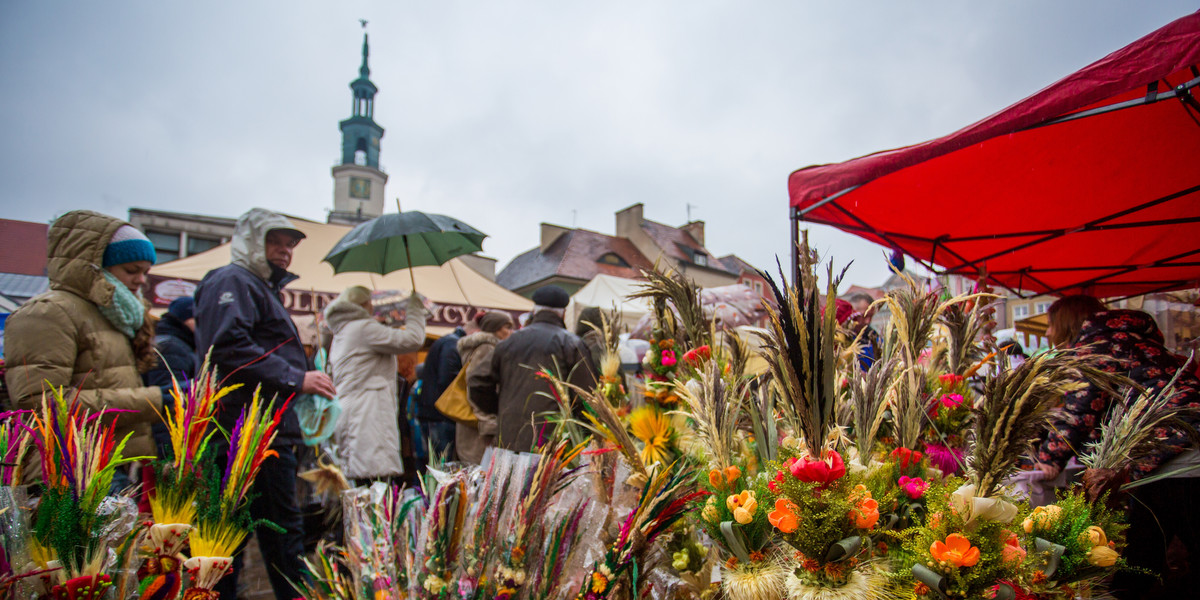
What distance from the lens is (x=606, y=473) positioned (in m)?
1.84

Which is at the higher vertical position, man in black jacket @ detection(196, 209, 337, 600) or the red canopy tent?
the red canopy tent

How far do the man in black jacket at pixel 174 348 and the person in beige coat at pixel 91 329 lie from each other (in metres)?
0.88

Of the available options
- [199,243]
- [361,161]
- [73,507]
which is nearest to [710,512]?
[73,507]

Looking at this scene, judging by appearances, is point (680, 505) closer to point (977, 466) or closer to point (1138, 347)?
point (977, 466)

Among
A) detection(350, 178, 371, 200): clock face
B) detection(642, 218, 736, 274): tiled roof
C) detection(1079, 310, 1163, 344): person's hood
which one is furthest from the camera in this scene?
detection(350, 178, 371, 200): clock face

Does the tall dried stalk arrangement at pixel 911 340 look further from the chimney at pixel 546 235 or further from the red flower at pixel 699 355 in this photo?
the chimney at pixel 546 235

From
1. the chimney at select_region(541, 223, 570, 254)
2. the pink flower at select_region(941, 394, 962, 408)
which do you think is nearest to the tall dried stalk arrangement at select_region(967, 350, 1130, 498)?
the pink flower at select_region(941, 394, 962, 408)

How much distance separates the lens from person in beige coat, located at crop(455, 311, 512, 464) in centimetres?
384

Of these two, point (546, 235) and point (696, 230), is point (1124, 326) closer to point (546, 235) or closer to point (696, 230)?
point (546, 235)

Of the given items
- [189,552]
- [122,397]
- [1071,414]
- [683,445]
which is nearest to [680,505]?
[683,445]

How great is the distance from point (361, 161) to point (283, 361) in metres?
82.8

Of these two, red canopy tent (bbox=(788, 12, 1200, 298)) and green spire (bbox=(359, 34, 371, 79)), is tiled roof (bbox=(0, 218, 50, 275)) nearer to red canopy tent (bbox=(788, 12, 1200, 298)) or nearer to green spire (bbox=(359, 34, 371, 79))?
red canopy tent (bbox=(788, 12, 1200, 298))

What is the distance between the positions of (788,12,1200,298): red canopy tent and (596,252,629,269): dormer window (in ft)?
78.0

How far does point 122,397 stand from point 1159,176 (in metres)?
4.68
